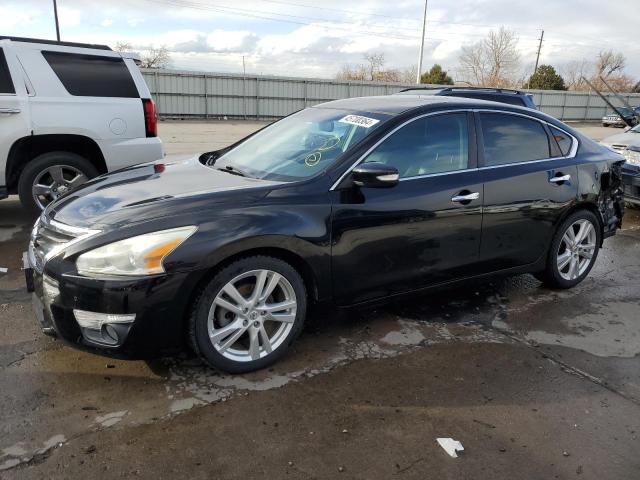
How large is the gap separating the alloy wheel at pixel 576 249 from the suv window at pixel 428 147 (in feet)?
4.66

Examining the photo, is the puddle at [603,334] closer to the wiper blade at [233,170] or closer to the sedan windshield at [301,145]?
the sedan windshield at [301,145]

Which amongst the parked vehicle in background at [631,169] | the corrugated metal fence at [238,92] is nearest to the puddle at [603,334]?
the parked vehicle in background at [631,169]

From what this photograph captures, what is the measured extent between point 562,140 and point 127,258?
3632 millimetres

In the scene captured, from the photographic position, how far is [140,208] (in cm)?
299

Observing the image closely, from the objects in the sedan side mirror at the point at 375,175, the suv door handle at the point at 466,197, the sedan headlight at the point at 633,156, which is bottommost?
the sedan headlight at the point at 633,156

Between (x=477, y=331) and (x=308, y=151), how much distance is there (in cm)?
176

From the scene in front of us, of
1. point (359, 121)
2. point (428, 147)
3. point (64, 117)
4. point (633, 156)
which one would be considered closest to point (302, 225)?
point (359, 121)

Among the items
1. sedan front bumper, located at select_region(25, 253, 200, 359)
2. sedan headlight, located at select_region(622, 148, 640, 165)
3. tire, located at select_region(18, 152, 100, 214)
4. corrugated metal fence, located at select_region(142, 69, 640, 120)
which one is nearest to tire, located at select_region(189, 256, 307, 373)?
sedan front bumper, located at select_region(25, 253, 200, 359)

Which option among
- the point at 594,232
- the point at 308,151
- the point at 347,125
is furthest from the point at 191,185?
the point at 594,232

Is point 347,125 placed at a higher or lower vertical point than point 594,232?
higher

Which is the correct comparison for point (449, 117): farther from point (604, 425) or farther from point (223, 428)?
point (223, 428)

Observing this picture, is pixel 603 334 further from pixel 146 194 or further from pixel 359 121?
pixel 146 194

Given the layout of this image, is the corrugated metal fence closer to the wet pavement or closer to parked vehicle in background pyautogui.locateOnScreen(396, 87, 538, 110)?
parked vehicle in background pyautogui.locateOnScreen(396, 87, 538, 110)

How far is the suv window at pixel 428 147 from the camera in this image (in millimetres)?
3594
